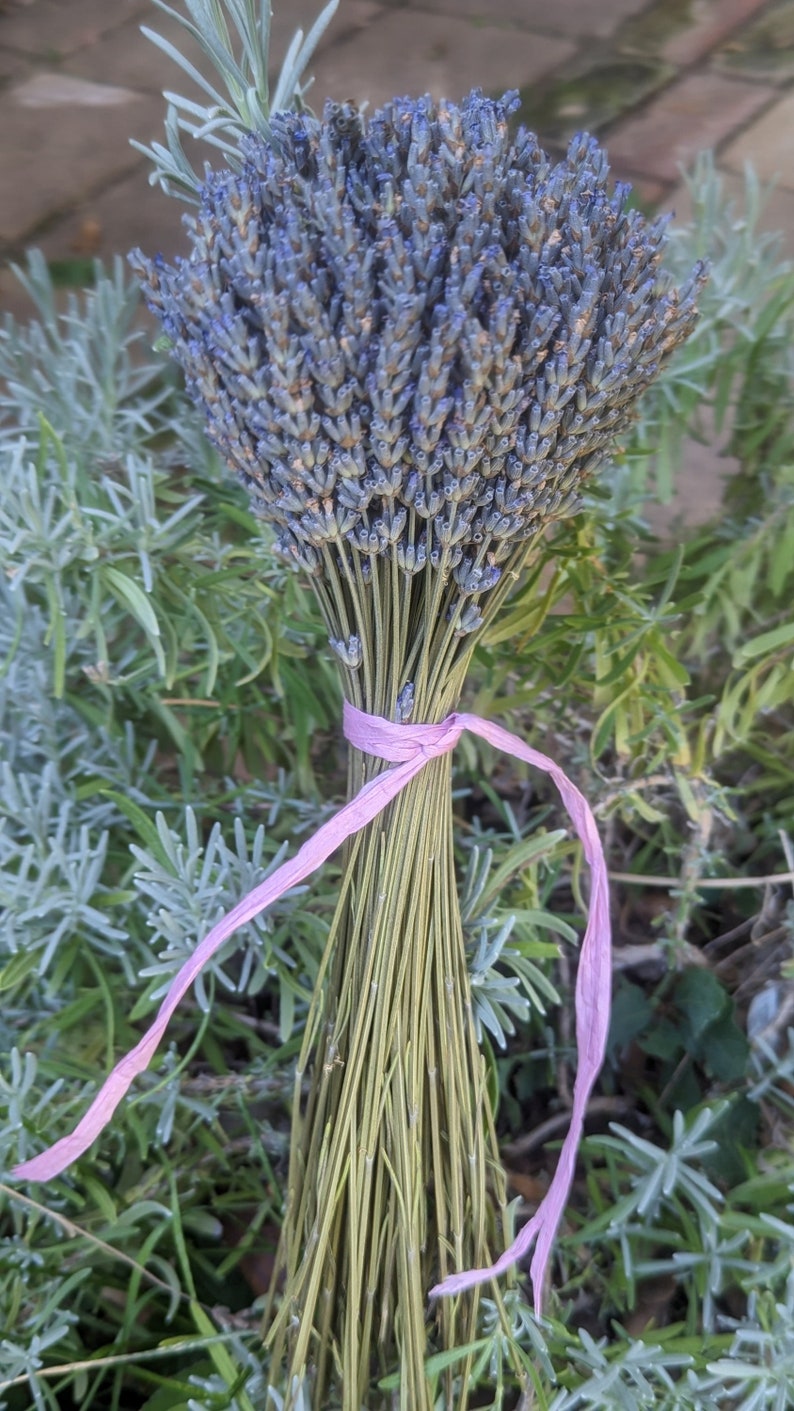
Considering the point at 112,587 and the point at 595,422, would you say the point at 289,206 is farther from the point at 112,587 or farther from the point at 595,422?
the point at 112,587

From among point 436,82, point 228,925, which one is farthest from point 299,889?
point 436,82

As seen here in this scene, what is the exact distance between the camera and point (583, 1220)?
21.1 inches

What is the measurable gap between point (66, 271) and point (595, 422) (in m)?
1.26

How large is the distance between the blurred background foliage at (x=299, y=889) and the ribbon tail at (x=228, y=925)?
0.13 ft

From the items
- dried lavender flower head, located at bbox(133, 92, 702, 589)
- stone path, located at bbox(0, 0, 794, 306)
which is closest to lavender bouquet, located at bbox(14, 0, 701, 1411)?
dried lavender flower head, located at bbox(133, 92, 702, 589)

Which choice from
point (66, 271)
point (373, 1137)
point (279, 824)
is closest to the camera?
point (373, 1137)

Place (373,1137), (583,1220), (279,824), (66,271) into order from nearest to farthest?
1. (373,1137)
2. (583,1220)
3. (279,824)
4. (66,271)

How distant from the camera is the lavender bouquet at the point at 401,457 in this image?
1.03ft

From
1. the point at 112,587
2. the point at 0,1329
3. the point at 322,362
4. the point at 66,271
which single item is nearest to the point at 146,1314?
the point at 0,1329

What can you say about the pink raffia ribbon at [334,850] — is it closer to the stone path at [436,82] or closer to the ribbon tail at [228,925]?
the ribbon tail at [228,925]

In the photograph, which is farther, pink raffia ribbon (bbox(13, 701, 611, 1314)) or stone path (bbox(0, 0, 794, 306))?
stone path (bbox(0, 0, 794, 306))

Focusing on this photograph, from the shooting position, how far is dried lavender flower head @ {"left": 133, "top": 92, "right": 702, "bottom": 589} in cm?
31

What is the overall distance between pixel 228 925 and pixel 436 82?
173 cm

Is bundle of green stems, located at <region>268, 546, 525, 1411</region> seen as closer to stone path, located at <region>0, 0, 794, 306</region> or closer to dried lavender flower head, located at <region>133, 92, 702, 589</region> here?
dried lavender flower head, located at <region>133, 92, 702, 589</region>
